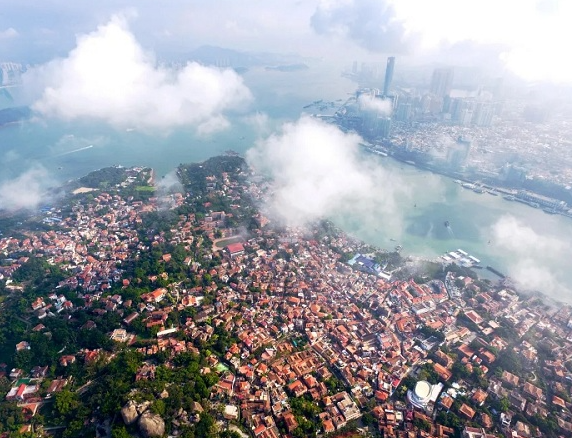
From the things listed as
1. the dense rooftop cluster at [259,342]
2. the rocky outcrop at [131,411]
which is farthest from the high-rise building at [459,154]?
the rocky outcrop at [131,411]

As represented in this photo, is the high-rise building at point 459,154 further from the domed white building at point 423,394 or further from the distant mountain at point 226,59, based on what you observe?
the distant mountain at point 226,59

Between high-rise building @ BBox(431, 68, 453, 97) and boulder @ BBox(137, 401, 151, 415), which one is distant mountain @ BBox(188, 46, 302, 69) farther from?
boulder @ BBox(137, 401, 151, 415)

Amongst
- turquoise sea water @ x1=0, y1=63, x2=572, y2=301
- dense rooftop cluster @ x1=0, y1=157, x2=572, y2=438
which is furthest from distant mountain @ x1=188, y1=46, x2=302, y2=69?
dense rooftop cluster @ x1=0, y1=157, x2=572, y2=438

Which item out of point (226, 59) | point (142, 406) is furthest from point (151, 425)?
point (226, 59)

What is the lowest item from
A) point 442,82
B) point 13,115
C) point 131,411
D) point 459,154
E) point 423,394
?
point 423,394

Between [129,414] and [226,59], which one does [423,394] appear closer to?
[129,414]
